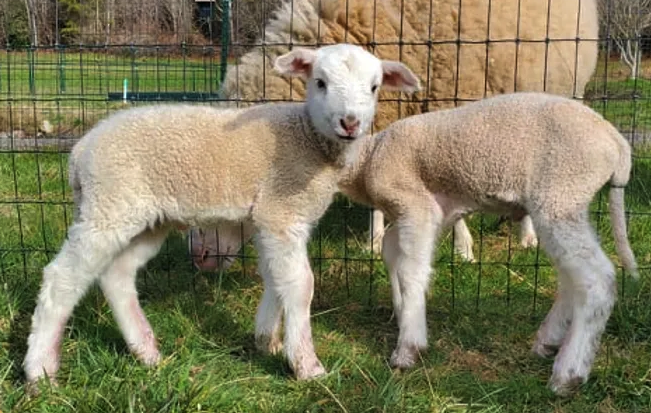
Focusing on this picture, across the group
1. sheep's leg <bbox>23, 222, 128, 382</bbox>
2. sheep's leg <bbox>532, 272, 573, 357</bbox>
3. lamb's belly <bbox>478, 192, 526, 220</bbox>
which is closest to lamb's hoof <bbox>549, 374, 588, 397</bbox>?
sheep's leg <bbox>532, 272, 573, 357</bbox>

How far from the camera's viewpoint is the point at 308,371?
3.49 meters

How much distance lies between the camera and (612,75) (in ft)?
32.6

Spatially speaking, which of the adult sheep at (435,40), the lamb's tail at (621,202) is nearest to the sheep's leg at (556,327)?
the lamb's tail at (621,202)

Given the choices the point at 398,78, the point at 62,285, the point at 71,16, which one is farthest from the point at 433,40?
the point at 71,16

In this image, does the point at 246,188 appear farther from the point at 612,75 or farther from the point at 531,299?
the point at 612,75

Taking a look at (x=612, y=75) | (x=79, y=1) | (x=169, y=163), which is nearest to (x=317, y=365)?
(x=169, y=163)

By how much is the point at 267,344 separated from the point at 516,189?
1.37 meters

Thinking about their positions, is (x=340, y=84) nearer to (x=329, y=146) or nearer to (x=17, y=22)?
(x=329, y=146)

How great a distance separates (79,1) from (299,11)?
3.88 meters

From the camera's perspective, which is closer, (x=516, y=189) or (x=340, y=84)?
(x=340, y=84)

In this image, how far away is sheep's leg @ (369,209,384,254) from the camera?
5.75m

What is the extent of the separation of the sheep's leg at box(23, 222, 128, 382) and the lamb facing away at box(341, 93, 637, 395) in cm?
130

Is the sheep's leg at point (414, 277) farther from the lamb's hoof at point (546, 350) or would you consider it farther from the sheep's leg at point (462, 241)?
the sheep's leg at point (462, 241)

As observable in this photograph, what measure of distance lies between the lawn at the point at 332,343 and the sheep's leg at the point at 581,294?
0.10 m
